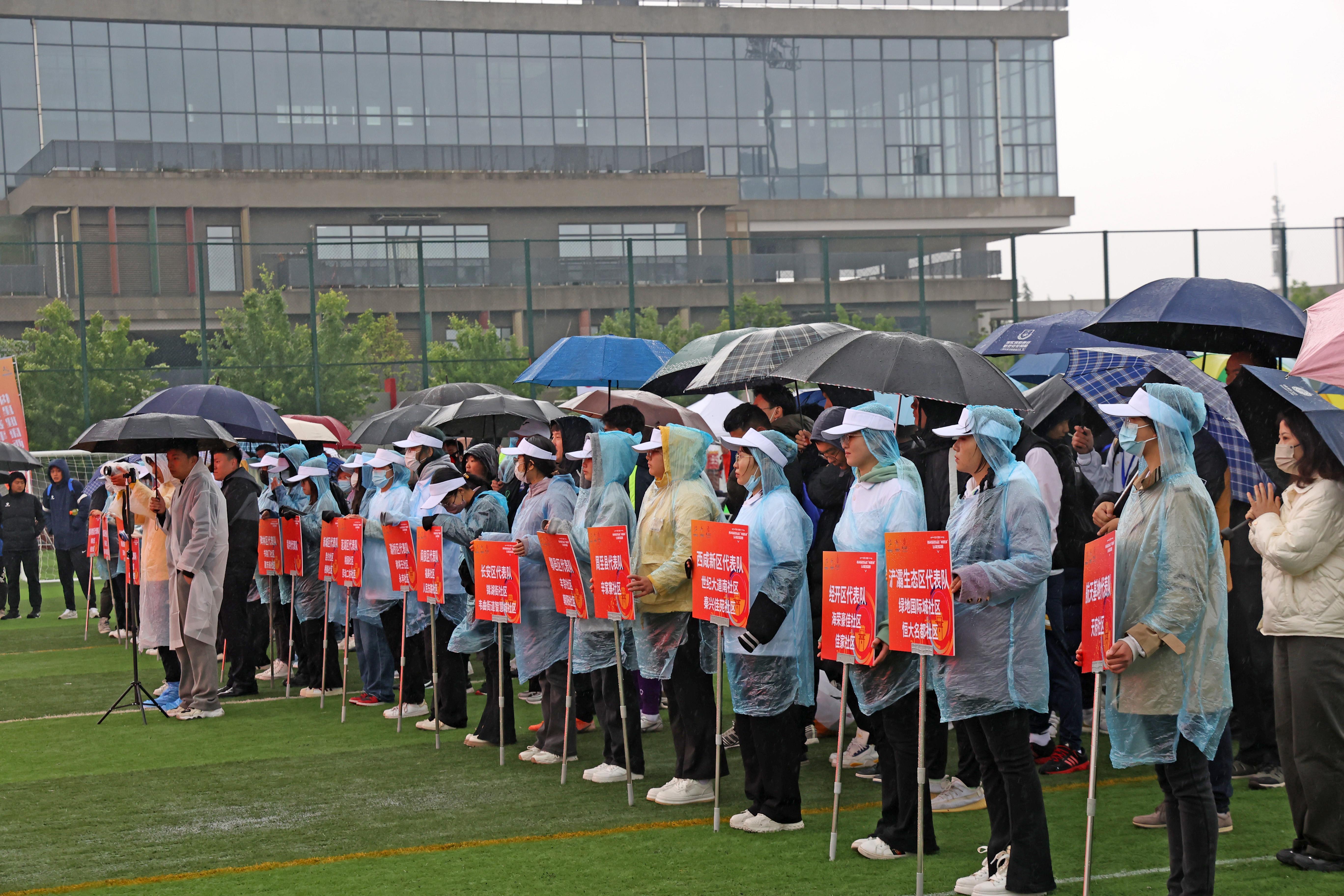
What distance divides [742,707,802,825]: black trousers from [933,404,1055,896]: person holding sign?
4.20 ft

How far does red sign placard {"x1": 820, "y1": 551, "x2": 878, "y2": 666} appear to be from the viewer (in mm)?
6371

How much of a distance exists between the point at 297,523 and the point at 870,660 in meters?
7.10

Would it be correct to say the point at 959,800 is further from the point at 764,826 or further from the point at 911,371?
the point at 911,371

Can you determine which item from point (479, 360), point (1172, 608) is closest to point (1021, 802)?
point (1172, 608)

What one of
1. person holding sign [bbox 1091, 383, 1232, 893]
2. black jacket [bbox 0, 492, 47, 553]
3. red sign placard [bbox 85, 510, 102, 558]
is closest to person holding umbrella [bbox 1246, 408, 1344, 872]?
person holding sign [bbox 1091, 383, 1232, 893]

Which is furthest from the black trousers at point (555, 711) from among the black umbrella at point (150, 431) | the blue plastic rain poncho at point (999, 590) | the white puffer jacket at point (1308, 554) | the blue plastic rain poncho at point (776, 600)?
the white puffer jacket at point (1308, 554)

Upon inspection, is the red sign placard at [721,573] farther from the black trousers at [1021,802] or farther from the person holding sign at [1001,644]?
the black trousers at [1021,802]

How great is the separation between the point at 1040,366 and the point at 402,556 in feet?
18.8

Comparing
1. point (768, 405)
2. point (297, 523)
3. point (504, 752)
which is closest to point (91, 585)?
point (297, 523)

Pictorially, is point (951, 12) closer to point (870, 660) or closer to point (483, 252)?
point (483, 252)

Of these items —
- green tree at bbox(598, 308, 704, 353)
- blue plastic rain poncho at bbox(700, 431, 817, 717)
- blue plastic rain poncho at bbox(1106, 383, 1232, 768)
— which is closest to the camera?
blue plastic rain poncho at bbox(1106, 383, 1232, 768)

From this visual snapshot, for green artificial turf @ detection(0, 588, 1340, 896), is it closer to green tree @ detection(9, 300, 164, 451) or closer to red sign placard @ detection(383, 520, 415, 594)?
red sign placard @ detection(383, 520, 415, 594)

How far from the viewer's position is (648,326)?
3009cm

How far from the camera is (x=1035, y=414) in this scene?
9.16 m
